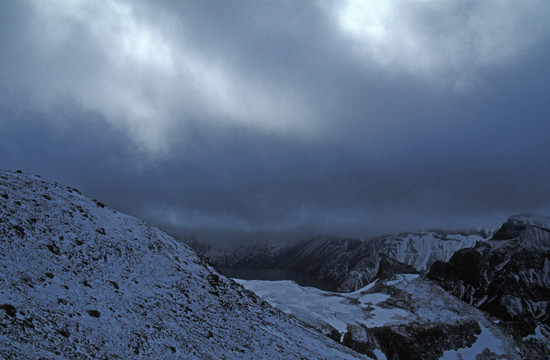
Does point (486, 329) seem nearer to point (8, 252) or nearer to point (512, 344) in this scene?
point (512, 344)

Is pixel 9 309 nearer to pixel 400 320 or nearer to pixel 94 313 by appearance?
pixel 94 313

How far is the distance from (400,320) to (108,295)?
243 ft

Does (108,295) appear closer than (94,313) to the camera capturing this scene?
No

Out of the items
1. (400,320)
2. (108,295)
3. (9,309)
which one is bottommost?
(400,320)

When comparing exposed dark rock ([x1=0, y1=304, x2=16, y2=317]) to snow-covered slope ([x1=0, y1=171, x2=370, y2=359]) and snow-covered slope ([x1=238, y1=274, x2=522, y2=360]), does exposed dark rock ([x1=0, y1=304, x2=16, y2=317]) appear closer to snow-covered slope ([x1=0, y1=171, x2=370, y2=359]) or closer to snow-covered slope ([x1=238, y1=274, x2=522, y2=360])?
snow-covered slope ([x1=0, y1=171, x2=370, y2=359])

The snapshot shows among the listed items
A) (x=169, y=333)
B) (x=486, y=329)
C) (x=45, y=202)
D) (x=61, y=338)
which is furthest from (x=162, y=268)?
(x=486, y=329)

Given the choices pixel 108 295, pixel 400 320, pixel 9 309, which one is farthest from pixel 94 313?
pixel 400 320

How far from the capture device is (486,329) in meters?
84.4

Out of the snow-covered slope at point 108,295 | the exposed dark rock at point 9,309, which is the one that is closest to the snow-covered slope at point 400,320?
the snow-covered slope at point 108,295

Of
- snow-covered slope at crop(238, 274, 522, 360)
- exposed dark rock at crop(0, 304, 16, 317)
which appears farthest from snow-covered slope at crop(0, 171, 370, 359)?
snow-covered slope at crop(238, 274, 522, 360)

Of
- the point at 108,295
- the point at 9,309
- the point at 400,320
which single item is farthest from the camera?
the point at 400,320

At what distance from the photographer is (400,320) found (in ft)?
258

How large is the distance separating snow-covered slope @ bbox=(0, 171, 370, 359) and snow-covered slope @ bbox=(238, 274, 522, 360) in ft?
116

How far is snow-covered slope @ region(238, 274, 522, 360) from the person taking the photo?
68.6 m
